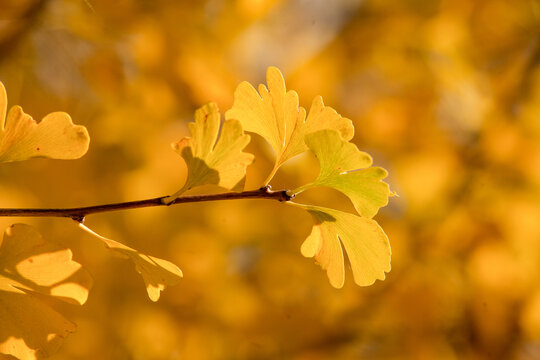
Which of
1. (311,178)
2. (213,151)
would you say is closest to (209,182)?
(213,151)

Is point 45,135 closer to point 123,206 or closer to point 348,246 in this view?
point 123,206

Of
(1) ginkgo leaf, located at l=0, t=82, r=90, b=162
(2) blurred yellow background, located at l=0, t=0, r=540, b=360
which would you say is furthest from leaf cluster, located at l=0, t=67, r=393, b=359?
(2) blurred yellow background, located at l=0, t=0, r=540, b=360

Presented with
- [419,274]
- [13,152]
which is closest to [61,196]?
[13,152]

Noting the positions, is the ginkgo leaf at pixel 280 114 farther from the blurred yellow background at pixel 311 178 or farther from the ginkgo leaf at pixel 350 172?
the blurred yellow background at pixel 311 178

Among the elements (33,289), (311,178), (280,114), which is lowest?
(33,289)

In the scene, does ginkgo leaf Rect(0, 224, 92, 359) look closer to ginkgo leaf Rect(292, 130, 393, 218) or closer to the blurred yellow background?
ginkgo leaf Rect(292, 130, 393, 218)

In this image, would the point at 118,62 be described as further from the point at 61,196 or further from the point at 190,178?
the point at 190,178

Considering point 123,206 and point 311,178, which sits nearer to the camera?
point 123,206
